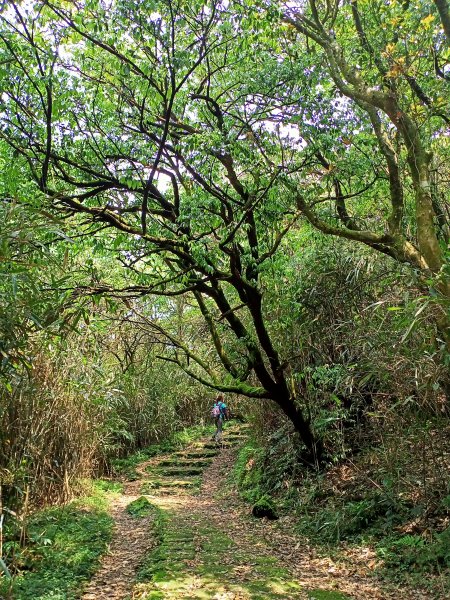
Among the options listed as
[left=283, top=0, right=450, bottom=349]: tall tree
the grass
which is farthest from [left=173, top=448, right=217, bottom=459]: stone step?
[left=283, top=0, right=450, bottom=349]: tall tree

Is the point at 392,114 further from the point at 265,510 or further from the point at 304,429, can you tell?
the point at 265,510

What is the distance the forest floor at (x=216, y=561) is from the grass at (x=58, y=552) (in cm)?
19

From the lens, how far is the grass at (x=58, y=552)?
4.44 m

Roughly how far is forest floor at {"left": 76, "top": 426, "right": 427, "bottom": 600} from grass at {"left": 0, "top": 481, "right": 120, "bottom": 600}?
188 millimetres

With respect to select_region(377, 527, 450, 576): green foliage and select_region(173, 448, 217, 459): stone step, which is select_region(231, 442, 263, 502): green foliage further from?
select_region(377, 527, 450, 576): green foliage

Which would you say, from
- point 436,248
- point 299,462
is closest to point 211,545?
point 299,462

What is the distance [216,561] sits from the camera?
5.29m

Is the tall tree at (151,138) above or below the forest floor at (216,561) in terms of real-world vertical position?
above

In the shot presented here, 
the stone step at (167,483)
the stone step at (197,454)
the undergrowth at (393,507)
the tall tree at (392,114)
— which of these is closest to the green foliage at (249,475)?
the stone step at (167,483)

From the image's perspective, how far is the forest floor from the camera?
4352 millimetres

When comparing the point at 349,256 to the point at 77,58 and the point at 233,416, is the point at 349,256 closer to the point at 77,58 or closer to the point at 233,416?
the point at 77,58

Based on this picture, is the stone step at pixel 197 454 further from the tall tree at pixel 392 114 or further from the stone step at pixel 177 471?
the tall tree at pixel 392 114

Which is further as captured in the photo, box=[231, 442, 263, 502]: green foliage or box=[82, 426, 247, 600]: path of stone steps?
box=[231, 442, 263, 502]: green foliage

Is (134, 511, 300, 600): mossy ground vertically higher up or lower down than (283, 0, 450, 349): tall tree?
lower down
